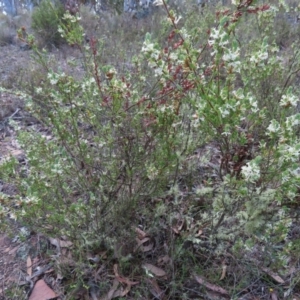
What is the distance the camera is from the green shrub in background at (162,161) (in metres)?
1.64

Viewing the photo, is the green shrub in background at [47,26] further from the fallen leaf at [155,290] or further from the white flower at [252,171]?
the white flower at [252,171]

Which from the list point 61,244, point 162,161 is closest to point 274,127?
point 162,161

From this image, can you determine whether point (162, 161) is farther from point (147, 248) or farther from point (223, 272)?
point (223, 272)

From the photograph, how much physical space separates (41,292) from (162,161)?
1134mm

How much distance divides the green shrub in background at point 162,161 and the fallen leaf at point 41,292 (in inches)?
12.7

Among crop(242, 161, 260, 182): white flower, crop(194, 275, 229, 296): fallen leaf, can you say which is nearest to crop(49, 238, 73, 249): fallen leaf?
crop(194, 275, 229, 296): fallen leaf

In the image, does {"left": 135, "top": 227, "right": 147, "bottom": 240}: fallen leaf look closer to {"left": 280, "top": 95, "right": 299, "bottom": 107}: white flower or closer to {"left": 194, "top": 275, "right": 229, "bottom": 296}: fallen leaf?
{"left": 194, "top": 275, "right": 229, "bottom": 296}: fallen leaf

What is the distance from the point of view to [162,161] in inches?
79.7

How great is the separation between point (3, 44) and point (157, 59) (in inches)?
296

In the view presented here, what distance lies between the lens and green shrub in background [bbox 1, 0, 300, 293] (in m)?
1.64

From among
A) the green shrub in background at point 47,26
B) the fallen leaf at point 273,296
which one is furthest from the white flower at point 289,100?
the green shrub in background at point 47,26

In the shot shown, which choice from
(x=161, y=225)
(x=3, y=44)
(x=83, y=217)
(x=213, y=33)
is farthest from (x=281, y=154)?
(x=3, y=44)

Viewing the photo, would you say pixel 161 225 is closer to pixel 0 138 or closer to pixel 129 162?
pixel 129 162

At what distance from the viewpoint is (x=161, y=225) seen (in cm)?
230
